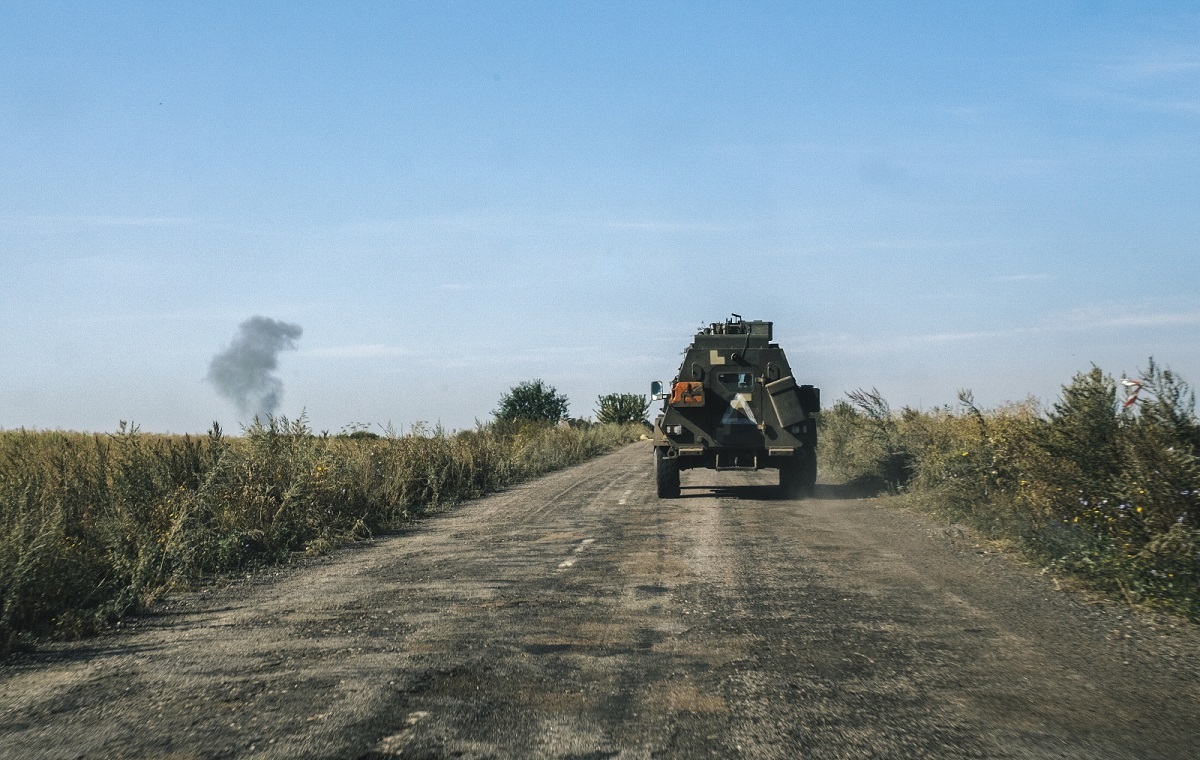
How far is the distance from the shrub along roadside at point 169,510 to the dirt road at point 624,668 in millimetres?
700

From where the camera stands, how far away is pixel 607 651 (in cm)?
607

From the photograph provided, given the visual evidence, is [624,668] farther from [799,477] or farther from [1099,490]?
[799,477]

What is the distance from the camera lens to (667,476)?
17.6 m

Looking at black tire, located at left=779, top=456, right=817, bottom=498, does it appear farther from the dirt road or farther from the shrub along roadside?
the dirt road

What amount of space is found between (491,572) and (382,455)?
8987mm

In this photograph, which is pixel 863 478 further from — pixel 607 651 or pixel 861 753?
pixel 861 753

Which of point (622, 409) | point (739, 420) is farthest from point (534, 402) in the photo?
point (739, 420)

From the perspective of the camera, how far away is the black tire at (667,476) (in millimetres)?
17578

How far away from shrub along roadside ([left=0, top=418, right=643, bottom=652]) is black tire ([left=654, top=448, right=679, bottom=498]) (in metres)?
3.84

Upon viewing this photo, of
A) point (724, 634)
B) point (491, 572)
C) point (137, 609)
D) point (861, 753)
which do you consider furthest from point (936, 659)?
point (137, 609)

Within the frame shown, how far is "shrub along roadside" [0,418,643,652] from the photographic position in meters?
7.57

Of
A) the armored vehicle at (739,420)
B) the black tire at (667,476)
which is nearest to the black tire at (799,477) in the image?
the armored vehicle at (739,420)

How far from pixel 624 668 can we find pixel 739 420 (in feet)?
40.9

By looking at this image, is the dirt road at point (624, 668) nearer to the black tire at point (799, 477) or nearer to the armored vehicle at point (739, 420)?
the armored vehicle at point (739, 420)
